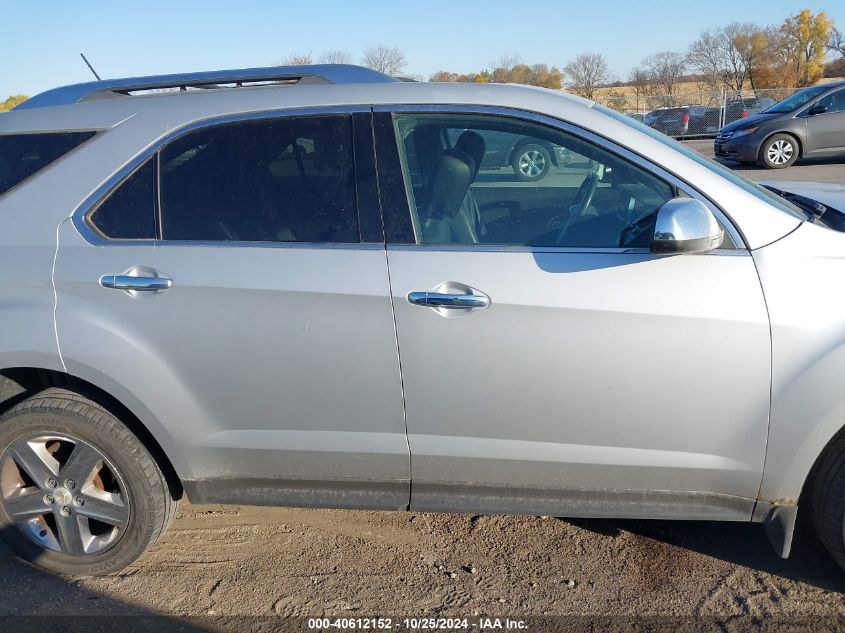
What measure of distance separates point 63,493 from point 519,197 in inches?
85.6

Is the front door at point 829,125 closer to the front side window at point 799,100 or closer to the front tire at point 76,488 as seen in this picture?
the front side window at point 799,100

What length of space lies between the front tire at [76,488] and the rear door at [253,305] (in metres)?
0.20

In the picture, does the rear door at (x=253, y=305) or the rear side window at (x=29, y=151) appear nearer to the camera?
the rear door at (x=253, y=305)

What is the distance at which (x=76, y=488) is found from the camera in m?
2.87

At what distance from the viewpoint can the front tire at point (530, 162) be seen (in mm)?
2783

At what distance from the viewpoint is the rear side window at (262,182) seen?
265 centimetres

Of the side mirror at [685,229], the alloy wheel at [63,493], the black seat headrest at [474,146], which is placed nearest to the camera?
the side mirror at [685,229]

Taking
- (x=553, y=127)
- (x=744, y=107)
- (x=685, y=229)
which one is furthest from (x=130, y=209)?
(x=744, y=107)

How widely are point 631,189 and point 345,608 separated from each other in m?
1.89

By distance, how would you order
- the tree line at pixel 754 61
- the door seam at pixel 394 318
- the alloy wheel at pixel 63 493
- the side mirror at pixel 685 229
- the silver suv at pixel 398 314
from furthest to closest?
the tree line at pixel 754 61 < the alloy wheel at pixel 63 493 < the door seam at pixel 394 318 < the silver suv at pixel 398 314 < the side mirror at pixel 685 229

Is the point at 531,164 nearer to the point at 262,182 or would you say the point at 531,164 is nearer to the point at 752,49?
the point at 262,182

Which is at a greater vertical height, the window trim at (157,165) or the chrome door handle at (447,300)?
the window trim at (157,165)

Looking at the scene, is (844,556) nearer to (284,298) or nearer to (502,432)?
(502,432)

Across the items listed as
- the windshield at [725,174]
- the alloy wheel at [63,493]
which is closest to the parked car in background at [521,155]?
the windshield at [725,174]
